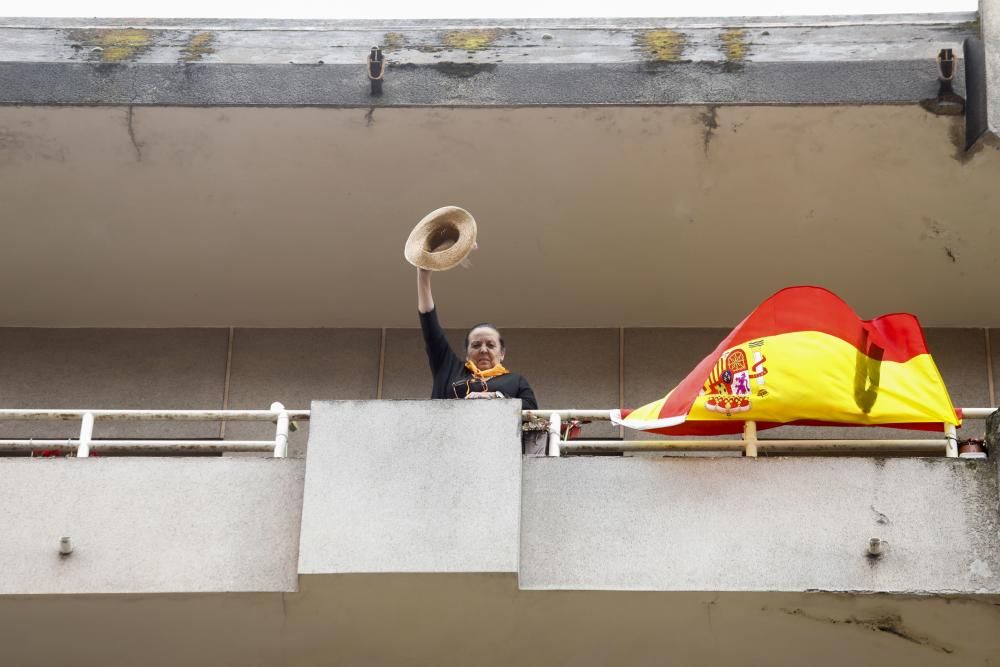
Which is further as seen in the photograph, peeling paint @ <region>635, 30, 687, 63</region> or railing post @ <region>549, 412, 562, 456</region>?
peeling paint @ <region>635, 30, 687, 63</region>

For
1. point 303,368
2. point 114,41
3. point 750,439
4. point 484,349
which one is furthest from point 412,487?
point 114,41

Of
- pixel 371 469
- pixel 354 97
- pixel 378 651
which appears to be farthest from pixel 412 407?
pixel 354 97

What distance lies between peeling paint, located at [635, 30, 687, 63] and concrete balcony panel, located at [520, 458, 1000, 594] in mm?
3311

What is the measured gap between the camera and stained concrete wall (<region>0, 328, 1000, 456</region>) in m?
11.7

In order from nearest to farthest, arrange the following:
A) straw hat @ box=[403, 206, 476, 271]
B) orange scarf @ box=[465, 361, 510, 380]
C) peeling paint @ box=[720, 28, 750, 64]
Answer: straw hat @ box=[403, 206, 476, 271], orange scarf @ box=[465, 361, 510, 380], peeling paint @ box=[720, 28, 750, 64]

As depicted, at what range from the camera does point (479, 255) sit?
11.4 metres

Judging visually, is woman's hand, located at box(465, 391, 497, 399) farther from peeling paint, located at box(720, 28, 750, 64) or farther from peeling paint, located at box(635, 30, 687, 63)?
peeling paint, located at box(720, 28, 750, 64)

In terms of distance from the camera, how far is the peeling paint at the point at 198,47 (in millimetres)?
10430

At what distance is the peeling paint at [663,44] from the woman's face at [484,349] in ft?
7.58

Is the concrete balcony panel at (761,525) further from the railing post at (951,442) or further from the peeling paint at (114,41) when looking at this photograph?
the peeling paint at (114,41)

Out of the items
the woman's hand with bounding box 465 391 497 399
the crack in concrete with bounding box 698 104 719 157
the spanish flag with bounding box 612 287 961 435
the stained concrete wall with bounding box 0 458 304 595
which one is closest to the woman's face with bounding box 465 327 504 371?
the woman's hand with bounding box 465 391 497 399

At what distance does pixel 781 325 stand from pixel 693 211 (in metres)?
Result: 2.59

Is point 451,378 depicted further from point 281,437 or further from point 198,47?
point 198,47

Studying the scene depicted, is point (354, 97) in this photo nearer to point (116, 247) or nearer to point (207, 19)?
point (207, 19)
